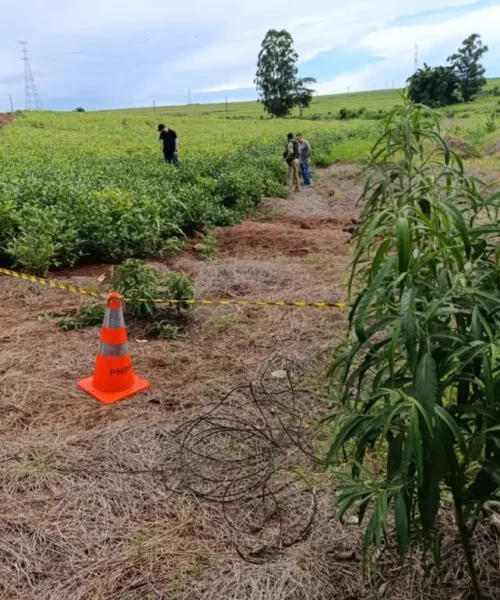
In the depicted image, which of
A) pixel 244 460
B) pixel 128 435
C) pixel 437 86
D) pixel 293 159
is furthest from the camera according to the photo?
pixel 437 86

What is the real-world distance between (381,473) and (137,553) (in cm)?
126

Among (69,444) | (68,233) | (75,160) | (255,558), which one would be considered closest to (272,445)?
(255,558)

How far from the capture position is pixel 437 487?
1550 mm

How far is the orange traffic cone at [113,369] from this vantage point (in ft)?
12.8

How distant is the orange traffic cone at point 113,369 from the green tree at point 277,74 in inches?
3125

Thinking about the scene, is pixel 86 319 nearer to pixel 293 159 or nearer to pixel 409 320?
pixel 409 320

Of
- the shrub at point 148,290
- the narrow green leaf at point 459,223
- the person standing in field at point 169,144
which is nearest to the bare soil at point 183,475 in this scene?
the shrub at point 148,290

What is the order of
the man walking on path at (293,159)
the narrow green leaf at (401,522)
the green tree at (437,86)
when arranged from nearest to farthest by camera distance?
the narrow green leaf at (401,522) < the man walking on path at (293,159) < the green tree at (437,86)

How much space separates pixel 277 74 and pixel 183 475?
83330mm

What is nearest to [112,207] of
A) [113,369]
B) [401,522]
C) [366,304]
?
[113,369]

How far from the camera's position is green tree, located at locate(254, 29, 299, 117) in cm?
7881

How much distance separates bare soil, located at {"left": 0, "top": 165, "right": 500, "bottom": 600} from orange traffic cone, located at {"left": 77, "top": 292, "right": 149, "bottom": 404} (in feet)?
0.35

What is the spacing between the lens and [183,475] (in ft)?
9.95

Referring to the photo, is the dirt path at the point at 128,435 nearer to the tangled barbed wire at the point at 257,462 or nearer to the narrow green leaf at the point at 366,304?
the tangled barbed wire at the point at 257,462
